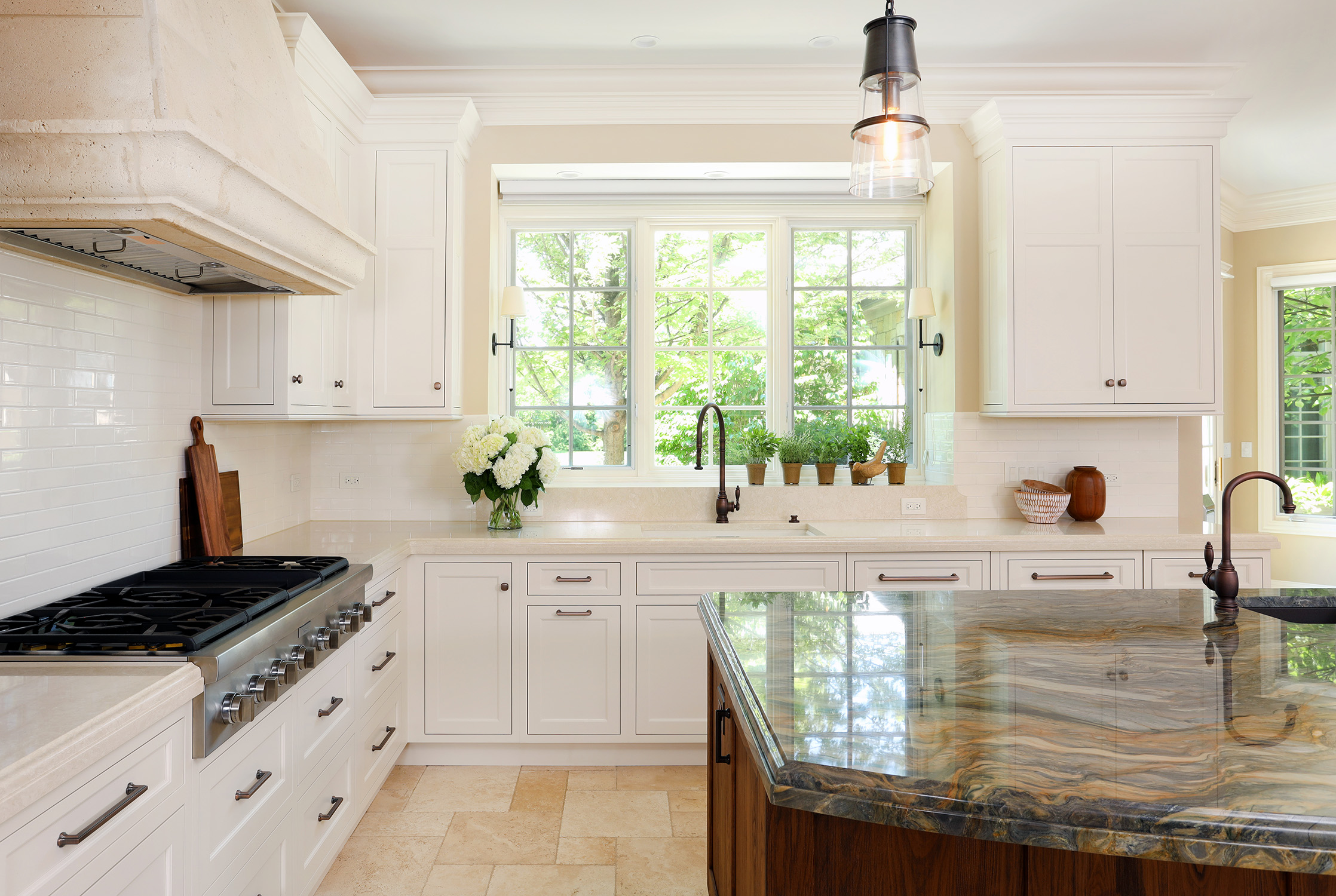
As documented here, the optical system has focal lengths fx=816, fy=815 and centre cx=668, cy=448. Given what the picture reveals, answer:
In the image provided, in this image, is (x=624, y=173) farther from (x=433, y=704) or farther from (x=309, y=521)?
(x=433, y=704)

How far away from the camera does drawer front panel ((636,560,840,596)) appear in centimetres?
320

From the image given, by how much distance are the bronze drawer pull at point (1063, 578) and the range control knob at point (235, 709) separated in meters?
2.75

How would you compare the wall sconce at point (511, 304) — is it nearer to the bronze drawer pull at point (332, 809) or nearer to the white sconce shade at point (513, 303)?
the white sconce shade at point (513, 303)

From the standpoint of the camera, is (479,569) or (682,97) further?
(682,97)

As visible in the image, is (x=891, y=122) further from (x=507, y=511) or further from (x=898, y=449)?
(x=898, y=449)

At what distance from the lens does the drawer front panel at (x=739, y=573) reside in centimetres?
320

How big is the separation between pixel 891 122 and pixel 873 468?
2334mm

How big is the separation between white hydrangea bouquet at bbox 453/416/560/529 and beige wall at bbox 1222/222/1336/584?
4.57 metres

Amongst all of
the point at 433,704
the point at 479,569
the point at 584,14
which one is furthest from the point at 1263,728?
the point at 584,14

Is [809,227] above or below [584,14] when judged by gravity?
below

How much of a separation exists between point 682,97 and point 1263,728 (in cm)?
A: 325

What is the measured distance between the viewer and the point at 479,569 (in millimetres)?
3201

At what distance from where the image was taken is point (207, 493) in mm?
2754

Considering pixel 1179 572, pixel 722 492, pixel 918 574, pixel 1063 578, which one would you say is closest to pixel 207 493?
pixel 722 492
